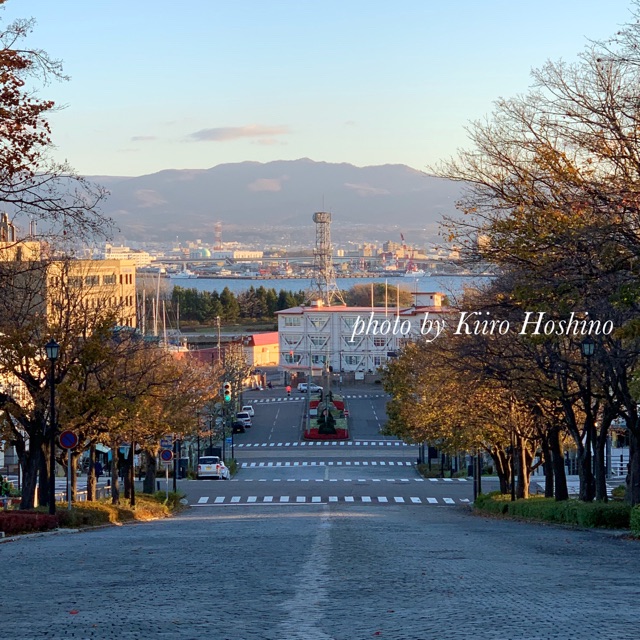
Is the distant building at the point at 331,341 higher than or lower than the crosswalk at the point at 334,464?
higher

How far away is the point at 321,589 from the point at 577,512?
15.4 meters

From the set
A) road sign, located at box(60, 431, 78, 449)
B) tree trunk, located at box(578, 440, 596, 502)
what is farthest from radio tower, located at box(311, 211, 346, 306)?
road sign, located at box(60, 431, 78, 449)

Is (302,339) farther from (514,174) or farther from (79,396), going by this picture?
(514,174)

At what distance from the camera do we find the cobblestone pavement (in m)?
9.13

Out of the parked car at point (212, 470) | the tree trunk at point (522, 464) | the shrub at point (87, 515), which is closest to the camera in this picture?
the shrub at point (87, 515)

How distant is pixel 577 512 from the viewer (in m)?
25.7

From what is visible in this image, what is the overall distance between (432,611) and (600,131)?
36.6 feet

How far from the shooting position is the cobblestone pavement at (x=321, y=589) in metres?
9.13

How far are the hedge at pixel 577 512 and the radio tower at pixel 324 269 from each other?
12937 centimetres

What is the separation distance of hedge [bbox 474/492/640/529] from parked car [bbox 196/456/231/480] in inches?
1203

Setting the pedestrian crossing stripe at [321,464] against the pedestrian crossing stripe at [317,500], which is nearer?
the pedestrian crossing stripe at [317,500]

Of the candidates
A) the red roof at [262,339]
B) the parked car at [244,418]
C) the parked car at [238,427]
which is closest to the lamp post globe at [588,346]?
the parked car at [238,427]

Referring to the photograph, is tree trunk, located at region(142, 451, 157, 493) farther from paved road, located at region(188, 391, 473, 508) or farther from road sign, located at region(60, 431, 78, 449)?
road sign, located at region(60, 431, 78, 449)

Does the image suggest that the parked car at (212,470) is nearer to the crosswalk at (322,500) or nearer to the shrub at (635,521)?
the crosswalk at (322,500)
